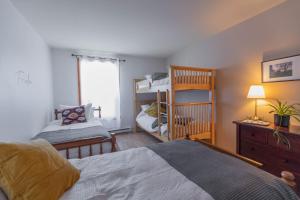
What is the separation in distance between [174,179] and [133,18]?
86.5 inches

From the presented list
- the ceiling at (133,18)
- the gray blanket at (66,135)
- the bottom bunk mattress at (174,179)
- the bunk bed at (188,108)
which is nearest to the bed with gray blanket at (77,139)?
the gray blanket at (66,135)

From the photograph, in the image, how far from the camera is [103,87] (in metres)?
4.24

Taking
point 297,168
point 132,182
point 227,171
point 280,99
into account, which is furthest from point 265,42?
A: point 132,182

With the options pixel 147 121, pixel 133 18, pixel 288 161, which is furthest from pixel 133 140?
pixel 288 161

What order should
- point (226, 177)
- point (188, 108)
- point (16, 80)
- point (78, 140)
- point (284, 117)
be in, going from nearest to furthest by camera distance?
1. point (226, 177)
2. point (284, 117)
3. point (16, 80)
4. point (78, 140)
5. point (188, 108)

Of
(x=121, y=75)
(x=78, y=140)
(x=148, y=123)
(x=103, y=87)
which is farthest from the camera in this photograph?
(x=121, y=75)

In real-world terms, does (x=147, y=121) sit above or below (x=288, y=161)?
above

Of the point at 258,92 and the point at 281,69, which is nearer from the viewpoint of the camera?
the point at 281,69

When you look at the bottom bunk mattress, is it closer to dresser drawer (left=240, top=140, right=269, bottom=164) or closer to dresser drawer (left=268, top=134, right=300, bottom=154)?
dresser drawer (left=268, top=134, right=300, bottom=154)

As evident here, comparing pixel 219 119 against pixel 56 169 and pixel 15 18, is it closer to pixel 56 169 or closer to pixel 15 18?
pixel 56 169

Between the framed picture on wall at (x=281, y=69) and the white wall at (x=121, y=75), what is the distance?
3.07m

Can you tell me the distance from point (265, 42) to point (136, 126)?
11.5ft

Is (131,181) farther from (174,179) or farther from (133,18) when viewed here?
(133,18)

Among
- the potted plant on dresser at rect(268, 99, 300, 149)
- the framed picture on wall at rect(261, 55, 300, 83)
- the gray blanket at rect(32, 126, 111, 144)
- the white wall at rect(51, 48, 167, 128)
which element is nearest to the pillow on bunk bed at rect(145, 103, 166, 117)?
the white wall at rect(51, 48, 167, 128)
